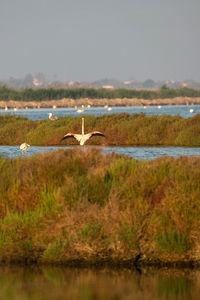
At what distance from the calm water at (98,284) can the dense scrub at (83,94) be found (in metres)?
113

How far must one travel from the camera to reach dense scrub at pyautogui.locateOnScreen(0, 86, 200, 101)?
410 ft

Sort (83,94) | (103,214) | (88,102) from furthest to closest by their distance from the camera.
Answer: (83,94) < (88,102) < (103,214)

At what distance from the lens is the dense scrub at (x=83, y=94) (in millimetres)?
125000

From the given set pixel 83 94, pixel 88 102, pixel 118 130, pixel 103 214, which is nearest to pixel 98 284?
pixel 103 214

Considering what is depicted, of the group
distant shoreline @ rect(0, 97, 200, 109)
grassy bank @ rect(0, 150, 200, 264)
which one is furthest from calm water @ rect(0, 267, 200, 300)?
distant shoreline @ rect(0, 97, 200, 109)

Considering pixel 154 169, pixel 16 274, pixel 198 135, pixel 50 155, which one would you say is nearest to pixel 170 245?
pixel 154 169

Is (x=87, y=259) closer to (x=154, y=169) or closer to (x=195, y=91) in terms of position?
(x=154, y=169)

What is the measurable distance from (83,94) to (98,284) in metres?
127

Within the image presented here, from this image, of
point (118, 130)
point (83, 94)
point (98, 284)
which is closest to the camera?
point (98, 284)

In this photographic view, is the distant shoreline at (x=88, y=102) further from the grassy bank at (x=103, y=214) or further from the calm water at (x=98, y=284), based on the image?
the calm water at (x=98, y=284)

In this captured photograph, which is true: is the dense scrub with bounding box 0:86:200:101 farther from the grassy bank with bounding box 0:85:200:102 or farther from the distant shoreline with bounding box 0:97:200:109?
the distant shoreline with bounding box 0:97:200:109

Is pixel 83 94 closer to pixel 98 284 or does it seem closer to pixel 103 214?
pixel 103 214

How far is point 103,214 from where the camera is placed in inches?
452

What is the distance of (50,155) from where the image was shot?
44.1 feet
